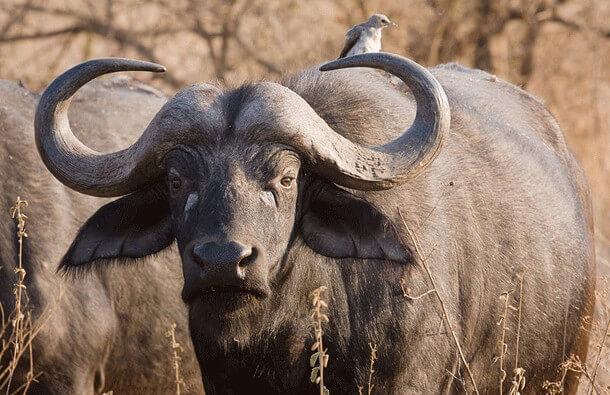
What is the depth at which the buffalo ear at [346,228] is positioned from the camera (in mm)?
4924

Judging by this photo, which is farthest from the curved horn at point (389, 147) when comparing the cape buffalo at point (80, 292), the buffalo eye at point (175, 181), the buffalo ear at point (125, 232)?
the cape buffalo at point (80, 292)

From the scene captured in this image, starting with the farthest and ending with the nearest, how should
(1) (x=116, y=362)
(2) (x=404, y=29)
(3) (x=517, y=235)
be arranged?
(2) (x=404, y=29), (1) (x=116, y=362), (3) (x=517, y=235)

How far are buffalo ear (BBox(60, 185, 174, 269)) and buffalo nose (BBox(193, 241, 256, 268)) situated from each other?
0.79 metres

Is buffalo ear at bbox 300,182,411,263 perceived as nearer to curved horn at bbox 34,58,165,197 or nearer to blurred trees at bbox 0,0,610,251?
curved horn at bbox 34,58,165,197

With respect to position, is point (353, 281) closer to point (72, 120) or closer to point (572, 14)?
point (72, 120)

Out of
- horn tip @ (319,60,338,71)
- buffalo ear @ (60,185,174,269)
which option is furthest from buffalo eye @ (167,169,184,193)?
horn tip @ (319,60,338,71)

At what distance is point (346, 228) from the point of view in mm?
5000

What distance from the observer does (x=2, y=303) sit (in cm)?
609

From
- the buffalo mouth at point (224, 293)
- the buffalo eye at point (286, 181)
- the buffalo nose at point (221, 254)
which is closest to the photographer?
the buffalo nose at point (221, 254)

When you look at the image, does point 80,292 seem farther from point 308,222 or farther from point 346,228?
point 346,228

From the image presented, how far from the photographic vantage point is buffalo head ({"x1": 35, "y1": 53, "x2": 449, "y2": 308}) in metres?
4.60

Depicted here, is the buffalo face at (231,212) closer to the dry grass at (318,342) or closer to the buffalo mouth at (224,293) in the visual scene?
the buffalo mouth at (224,293)

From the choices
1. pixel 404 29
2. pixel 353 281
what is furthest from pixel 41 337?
pixel 404 29

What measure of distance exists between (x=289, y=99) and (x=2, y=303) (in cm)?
196
